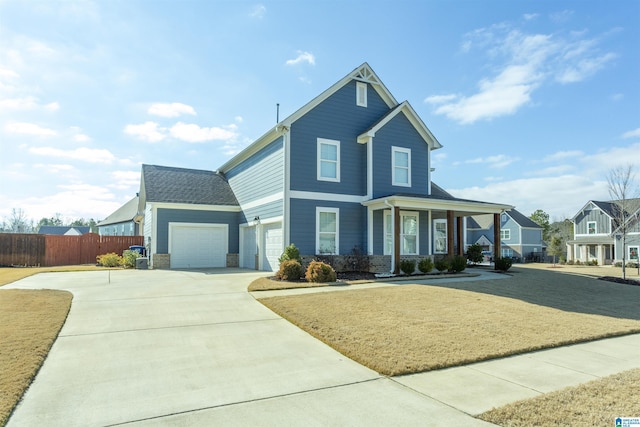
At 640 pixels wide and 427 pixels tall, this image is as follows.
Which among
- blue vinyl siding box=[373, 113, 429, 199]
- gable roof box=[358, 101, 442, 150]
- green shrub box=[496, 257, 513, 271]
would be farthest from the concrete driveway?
green shrub box=[496, 257, 513, 271]

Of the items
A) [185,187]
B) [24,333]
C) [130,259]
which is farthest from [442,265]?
[130,259]

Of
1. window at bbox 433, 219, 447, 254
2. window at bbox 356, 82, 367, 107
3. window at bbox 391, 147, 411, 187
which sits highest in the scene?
window at bbox 356, 82, 367, 107

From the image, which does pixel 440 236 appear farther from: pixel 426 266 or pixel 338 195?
pixel 338 195

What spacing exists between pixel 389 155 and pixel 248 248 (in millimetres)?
8711

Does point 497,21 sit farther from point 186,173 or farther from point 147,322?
point 186,173

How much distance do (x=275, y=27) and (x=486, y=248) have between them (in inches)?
1825

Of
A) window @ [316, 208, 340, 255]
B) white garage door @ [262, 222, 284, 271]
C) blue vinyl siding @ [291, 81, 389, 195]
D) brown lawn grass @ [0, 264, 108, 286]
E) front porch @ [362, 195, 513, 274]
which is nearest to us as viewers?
brown lawn grass @ [0, 264, 108, 286]

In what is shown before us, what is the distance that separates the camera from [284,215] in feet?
52.6

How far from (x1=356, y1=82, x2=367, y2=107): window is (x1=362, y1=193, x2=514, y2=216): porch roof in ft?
15.5

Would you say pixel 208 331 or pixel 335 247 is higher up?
pixel 335 247

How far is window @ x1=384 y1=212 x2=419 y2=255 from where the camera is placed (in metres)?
17.8

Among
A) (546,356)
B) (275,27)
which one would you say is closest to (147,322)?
(546,356)

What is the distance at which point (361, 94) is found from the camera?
18266mm

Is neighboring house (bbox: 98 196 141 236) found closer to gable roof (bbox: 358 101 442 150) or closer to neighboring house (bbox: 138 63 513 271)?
neighboring house (bbox: 138 63 513 271)
